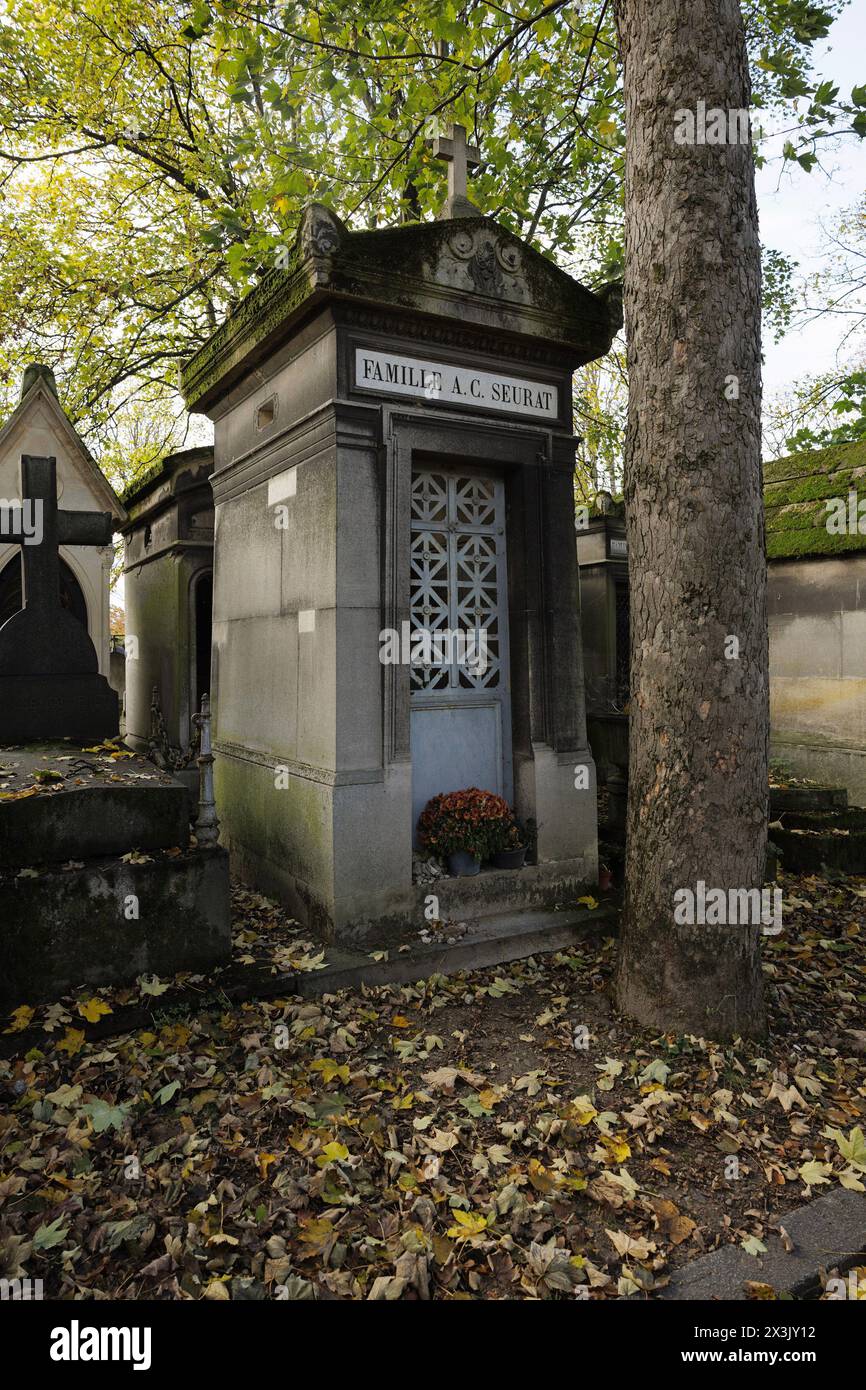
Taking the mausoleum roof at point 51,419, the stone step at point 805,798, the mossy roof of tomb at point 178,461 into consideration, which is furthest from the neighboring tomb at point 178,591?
the stone step at point 805,798

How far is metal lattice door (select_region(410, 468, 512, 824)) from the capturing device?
18.1 feet

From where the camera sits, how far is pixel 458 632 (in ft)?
18.5

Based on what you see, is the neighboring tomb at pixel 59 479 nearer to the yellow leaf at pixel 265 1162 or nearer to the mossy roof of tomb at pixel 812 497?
the yellow leaf at pixel 265 1162

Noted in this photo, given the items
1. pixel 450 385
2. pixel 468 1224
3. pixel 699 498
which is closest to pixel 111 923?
pixel 468 1224

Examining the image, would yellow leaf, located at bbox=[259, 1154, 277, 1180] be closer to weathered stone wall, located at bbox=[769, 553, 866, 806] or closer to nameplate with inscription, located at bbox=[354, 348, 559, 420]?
nameplate with inscription, located at bbox=[354, 348, 559, 420]

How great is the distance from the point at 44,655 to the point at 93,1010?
2.70 meters

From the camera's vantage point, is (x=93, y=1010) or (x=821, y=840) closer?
(x=93, y=1010)

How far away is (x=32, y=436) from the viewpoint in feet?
29.6

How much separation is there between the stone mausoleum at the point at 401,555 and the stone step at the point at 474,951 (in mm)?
198

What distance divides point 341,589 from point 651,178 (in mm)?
2674

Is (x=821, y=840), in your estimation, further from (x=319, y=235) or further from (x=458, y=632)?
(x=319, y=235)

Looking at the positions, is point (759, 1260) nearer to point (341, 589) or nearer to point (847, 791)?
point (341, 589)

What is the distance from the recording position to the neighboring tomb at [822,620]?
7891mm

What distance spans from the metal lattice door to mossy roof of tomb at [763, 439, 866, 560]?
4176mm
